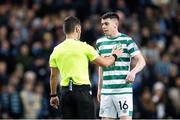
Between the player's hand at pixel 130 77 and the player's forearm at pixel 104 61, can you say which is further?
the player's hand at pixel 130 77

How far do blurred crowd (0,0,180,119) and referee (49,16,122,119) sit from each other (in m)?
6.78

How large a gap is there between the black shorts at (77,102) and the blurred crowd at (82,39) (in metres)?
6.75

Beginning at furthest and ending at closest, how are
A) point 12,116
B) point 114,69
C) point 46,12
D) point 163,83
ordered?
point 46,12, point 163,83, point 12,116, point 114,69

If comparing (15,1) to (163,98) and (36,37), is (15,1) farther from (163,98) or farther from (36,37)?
(163,98)

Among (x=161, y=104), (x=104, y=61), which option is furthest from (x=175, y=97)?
(x=104, y=61)

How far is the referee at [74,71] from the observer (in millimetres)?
10594

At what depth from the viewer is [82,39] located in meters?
19.9

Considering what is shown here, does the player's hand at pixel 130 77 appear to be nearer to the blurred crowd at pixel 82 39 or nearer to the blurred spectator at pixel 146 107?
the blurred crowd at pixel 82 39

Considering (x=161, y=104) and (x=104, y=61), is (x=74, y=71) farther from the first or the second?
(x=161, y=104)

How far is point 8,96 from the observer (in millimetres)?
17688

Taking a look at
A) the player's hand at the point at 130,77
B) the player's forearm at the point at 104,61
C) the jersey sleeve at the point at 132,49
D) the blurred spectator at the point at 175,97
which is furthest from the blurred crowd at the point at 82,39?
the player's forearm at the point at 104,61

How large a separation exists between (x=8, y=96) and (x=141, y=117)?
125 inches

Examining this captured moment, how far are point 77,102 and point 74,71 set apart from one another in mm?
438

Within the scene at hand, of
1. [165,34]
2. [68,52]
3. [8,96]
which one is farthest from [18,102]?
[68,52]
